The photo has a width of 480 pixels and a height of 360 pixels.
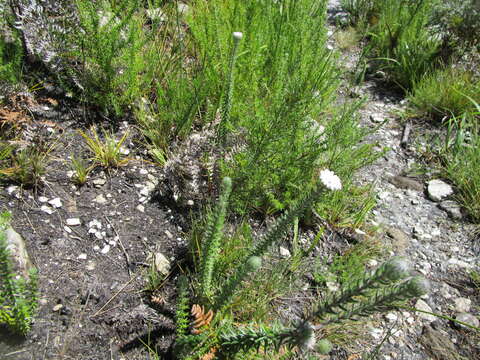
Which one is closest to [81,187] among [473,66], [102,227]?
[102,227]

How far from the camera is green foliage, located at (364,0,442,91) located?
3.87 metres

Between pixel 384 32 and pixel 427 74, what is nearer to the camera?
pixel 427 74

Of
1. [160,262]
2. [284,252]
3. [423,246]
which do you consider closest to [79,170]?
[160,262]

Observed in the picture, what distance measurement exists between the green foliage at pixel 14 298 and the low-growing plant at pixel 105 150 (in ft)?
2.67

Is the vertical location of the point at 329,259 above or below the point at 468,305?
above

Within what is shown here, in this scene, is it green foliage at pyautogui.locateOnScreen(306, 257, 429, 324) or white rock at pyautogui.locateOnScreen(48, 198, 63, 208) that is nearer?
green foliage at pyautogui.locateOnScreen(306, 257, 429, 324)

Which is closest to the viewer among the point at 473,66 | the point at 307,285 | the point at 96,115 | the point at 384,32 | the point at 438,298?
the point at 307,285

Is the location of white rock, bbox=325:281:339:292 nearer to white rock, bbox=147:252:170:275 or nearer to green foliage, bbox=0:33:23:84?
white rock, bbox=147:252:170:275

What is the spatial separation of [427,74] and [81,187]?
11.8 ft

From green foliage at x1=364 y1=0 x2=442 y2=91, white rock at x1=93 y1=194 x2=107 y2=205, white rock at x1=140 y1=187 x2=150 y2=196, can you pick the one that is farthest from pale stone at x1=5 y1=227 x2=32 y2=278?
green foliage at x1=364 y1=0 x2=442 y2=91

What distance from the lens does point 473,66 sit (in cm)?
382

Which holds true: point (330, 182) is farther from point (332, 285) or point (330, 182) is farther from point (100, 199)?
point (100, 199)

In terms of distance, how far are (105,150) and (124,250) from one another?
0.67 m

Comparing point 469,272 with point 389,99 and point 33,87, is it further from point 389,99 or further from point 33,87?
point 33,87
